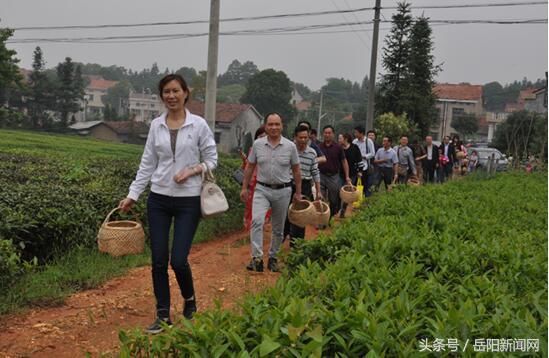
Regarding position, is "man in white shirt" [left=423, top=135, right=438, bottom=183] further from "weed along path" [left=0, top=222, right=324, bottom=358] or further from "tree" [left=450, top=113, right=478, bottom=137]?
"tree" [left=450, top=113, right=478, bottom=137]

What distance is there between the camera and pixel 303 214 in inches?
247

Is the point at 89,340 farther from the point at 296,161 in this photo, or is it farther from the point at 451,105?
the point at 451,105

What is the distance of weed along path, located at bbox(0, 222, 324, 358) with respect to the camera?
3945mm

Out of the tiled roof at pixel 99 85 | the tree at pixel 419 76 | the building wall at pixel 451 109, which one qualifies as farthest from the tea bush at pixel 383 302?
the tiled roof at pixel 99 85

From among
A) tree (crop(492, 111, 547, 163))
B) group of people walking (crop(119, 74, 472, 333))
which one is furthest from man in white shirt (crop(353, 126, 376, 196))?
tree (crop(492, 111, 547, 163))

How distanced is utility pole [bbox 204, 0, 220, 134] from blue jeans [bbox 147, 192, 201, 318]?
7.05 meters

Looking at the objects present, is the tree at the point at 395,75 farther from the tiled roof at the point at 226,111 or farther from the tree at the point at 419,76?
the tiled roof at the point at 226,111

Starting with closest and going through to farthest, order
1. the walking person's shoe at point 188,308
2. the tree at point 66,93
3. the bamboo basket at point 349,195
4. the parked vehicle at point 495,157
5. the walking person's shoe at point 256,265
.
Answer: the walking person's shoe at point 188,308
the walking person's shoe at point 256,265
the bamboo basket at point 349,195
the parked vehicle at point 495,157
the tree at point 66,93

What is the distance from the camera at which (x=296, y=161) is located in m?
6.05

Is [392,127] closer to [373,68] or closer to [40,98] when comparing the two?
[373,68]

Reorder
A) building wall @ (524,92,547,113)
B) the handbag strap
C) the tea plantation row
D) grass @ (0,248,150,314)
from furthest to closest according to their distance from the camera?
building wall @ (524,92,547,113) < the tea plantation row < grass @ (0,248,150,314) < the handbag strap

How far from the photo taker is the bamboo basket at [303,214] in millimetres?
6289

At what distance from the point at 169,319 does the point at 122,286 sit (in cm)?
137

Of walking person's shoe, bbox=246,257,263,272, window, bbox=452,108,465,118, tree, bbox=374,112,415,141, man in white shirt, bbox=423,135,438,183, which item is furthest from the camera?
window, bbox=452,108,465,118
